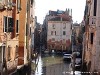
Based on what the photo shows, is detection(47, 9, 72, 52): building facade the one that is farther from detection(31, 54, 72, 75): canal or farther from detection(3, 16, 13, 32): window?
detection(3, 16, 13, 32): window

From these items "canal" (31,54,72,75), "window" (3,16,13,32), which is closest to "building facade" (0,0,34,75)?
"window" (3,16,13,32)

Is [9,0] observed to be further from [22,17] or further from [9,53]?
[22,17]

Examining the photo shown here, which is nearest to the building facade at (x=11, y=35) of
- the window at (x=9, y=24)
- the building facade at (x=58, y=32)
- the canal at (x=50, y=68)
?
the window at (x=9, y=24)

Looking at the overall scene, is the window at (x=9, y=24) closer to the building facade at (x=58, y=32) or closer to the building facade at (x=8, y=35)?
the building facade at (x=8, y=35)

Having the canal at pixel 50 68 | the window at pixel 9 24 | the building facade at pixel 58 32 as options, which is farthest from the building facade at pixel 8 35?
the building facade at pixel 58 32

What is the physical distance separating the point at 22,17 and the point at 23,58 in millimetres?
3586

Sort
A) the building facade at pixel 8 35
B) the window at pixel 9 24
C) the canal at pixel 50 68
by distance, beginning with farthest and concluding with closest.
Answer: the canal at pixel 50 68 → the window at pixel 9 24 → the building facade at pixel 8 35

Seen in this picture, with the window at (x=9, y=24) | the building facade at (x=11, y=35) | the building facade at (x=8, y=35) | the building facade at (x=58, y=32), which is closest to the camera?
the building facade at (x=8, y=35)

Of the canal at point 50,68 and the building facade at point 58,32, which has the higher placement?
the building facade at point 58,32

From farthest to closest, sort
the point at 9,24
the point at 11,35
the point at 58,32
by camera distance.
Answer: the point at 58,32
the point at 11,35
the point at 9,24

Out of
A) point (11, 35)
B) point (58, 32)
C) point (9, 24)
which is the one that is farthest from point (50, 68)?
point (58, 32)

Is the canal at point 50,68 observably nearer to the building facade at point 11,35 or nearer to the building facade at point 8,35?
the building facade at point 11,35

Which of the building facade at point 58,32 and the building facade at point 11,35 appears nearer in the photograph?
the building facade at point 11,35

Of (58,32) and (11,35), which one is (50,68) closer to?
(11,35)
